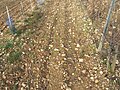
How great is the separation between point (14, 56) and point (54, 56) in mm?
1861

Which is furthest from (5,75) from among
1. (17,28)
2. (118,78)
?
(118,78)

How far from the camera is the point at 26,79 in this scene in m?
9.98

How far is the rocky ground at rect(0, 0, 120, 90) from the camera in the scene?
32.1 ft

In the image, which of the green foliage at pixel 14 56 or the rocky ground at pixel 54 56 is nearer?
the rocky ground at pixel 54 56

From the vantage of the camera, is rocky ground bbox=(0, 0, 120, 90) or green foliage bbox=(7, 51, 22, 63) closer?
rocky ground bbox=(0, 0, 120, 90)

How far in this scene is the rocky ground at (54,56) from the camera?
32.1 feet

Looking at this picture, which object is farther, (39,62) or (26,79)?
(39,62)

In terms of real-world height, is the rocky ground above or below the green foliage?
below

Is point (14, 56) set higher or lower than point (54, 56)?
higher

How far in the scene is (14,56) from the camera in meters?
11.0

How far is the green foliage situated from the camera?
10.8 metres

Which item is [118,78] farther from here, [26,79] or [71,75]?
[26,79]

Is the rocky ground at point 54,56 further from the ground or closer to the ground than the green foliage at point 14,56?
closer to the ground

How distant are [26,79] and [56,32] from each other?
342cm
